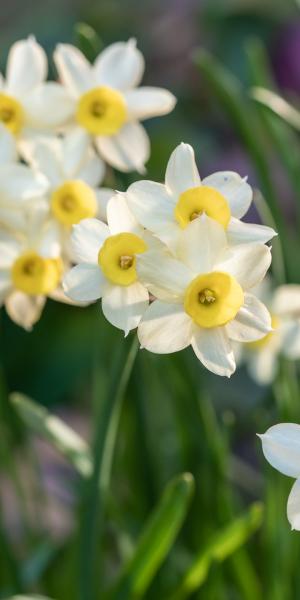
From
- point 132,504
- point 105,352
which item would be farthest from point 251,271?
point 132,504

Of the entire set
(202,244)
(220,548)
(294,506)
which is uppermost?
(202,244)

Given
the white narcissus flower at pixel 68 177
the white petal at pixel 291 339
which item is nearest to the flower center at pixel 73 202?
the white narcissus flower at pixel 68 177

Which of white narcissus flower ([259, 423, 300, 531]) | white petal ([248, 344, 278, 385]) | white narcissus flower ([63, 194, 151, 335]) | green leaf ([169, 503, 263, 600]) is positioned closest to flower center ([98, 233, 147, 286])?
white narcissus flower ([63, 194, 151, 335])

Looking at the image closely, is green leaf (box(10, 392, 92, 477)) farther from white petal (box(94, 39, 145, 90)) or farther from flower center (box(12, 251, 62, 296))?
white petal (box(94, 39, 145, 90))

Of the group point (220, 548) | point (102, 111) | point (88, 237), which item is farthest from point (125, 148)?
point (220, 548)

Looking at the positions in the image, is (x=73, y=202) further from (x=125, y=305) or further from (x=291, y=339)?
(x=291, y=339)

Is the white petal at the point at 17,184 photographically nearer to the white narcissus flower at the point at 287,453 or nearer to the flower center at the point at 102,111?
the flower center at the point at 102,111
